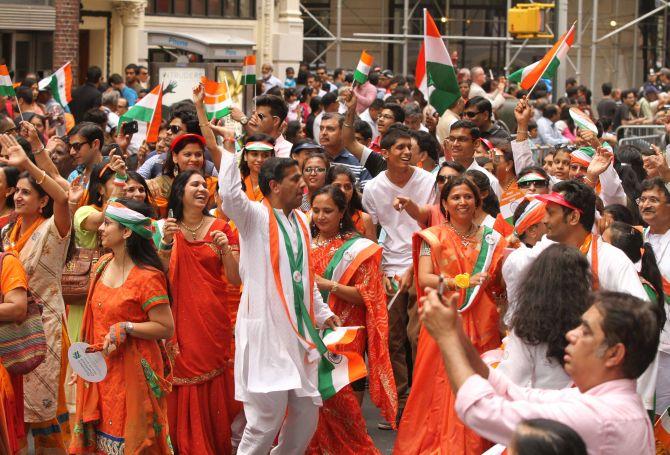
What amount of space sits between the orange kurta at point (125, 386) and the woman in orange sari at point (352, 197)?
6.59ft

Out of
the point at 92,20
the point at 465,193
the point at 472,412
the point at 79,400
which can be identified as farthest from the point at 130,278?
the point at 92,20

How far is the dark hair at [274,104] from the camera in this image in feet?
30.5

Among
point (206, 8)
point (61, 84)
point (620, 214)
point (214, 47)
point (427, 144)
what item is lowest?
point (620, 214)

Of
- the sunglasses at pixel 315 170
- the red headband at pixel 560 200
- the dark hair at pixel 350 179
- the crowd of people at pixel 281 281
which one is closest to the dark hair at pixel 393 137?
the crowd of people at pixel 281 281

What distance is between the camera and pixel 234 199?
243 inches

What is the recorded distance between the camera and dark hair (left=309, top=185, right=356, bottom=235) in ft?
24.5

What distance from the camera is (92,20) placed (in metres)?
23.9

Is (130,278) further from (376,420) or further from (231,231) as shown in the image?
(376,420)

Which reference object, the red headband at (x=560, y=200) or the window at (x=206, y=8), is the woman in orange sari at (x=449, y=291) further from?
the window at (x=206, y=8)

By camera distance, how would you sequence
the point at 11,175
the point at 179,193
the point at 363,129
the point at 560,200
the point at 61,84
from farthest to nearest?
the point at 61,84
the point at 363,129
the point at 11,175
the point at 179,193
the point at 560,200

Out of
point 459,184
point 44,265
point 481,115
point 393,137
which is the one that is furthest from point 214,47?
point 459,184

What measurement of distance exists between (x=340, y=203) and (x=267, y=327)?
4.34ft

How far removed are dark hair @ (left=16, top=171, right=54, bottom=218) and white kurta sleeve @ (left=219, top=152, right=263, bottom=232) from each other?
4.30 feet

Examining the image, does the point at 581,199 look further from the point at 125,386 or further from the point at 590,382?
the point at 125,386
